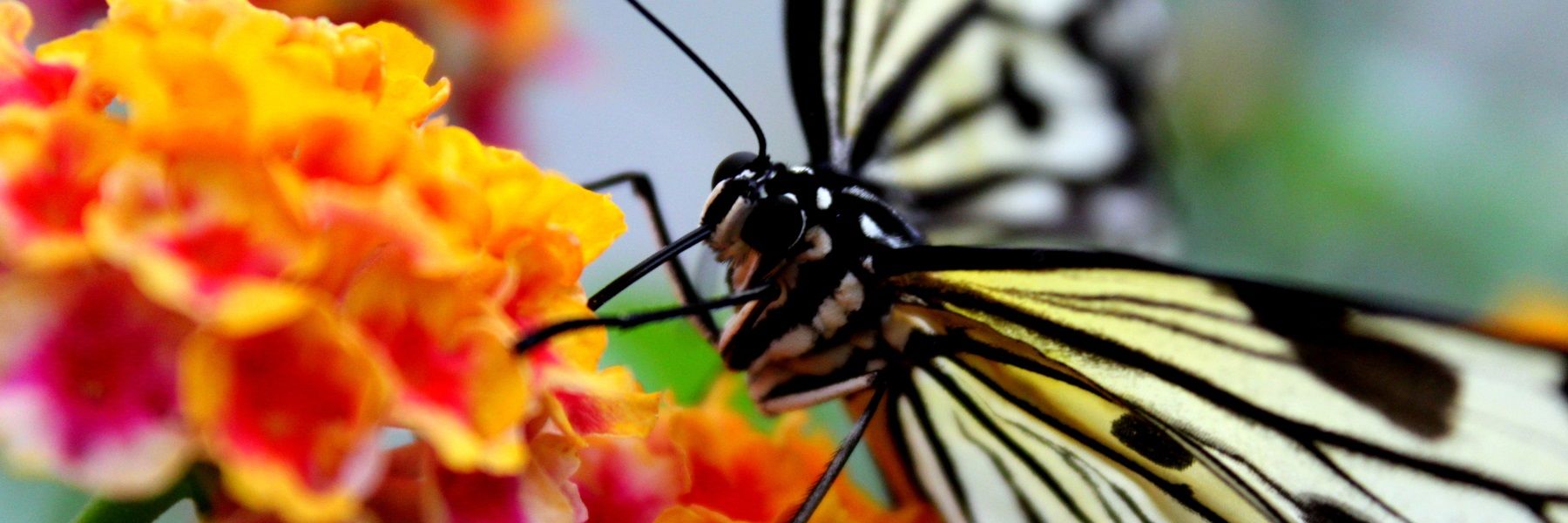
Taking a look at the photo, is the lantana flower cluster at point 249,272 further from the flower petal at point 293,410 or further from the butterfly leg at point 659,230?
the butterfly leg at point 659,230

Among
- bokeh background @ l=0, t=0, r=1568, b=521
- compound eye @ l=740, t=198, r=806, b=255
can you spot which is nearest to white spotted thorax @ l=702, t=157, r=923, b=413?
compound eye @ l=740, t=198, r=806, b=255

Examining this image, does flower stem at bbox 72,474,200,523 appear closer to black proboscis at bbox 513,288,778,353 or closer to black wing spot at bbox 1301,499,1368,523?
black proboscis at bbox 513,288,778,353

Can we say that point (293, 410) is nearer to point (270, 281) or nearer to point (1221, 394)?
point (270, 281)

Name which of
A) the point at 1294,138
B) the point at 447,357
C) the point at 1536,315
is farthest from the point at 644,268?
the point at 1294,138

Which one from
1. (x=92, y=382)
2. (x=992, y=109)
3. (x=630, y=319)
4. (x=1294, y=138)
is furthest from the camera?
(x=1294, y=138)

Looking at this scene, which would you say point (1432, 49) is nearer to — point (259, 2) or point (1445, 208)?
point (1445, 208)

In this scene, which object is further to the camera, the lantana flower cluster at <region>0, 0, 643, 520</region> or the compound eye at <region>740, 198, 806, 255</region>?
the compound eye at <region>740, 198, 806, 255</region>

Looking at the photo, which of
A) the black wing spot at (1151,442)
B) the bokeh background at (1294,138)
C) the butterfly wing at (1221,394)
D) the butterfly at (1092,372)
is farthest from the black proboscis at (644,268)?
the bokeh background at (1294,138)
